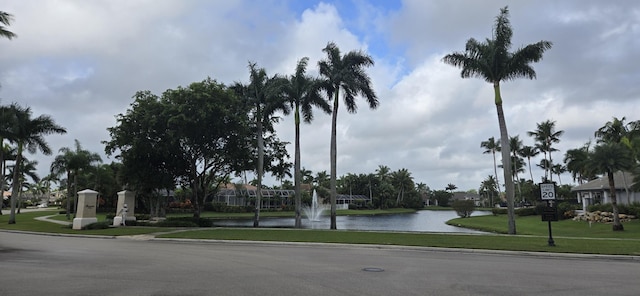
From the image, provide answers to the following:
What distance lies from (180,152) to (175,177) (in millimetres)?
3630

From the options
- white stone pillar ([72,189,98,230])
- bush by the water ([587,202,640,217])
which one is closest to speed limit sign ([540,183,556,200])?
white stone pillar ([72,189,98,230])

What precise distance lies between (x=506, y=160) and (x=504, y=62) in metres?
5.90

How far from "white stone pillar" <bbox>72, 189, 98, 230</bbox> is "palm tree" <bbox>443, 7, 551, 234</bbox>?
2622 cm

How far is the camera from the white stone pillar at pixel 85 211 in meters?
28.1

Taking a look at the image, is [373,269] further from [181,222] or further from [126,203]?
[126,203]

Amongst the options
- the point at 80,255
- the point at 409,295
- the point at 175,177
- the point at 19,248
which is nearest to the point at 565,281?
the point at 409,295

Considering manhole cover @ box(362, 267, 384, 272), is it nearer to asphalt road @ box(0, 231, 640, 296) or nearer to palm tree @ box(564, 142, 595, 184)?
asphalt road @ box(0, 231, 640, 296)

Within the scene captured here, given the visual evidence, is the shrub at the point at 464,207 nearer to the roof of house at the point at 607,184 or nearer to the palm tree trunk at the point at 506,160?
the roof of house at the point at 607,184

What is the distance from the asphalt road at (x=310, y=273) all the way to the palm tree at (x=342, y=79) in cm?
1687

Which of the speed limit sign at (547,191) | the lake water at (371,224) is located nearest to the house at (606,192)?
the lake water at (371,224)

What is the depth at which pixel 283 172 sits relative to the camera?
37.8 m

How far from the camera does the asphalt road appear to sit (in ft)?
27.1

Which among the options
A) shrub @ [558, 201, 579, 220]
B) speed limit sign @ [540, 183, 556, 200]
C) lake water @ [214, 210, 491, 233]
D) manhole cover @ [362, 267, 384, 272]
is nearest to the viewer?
manhole cover @ [362, 267, 384, 272]

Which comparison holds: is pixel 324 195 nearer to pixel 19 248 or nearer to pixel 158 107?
pixel 158 107
